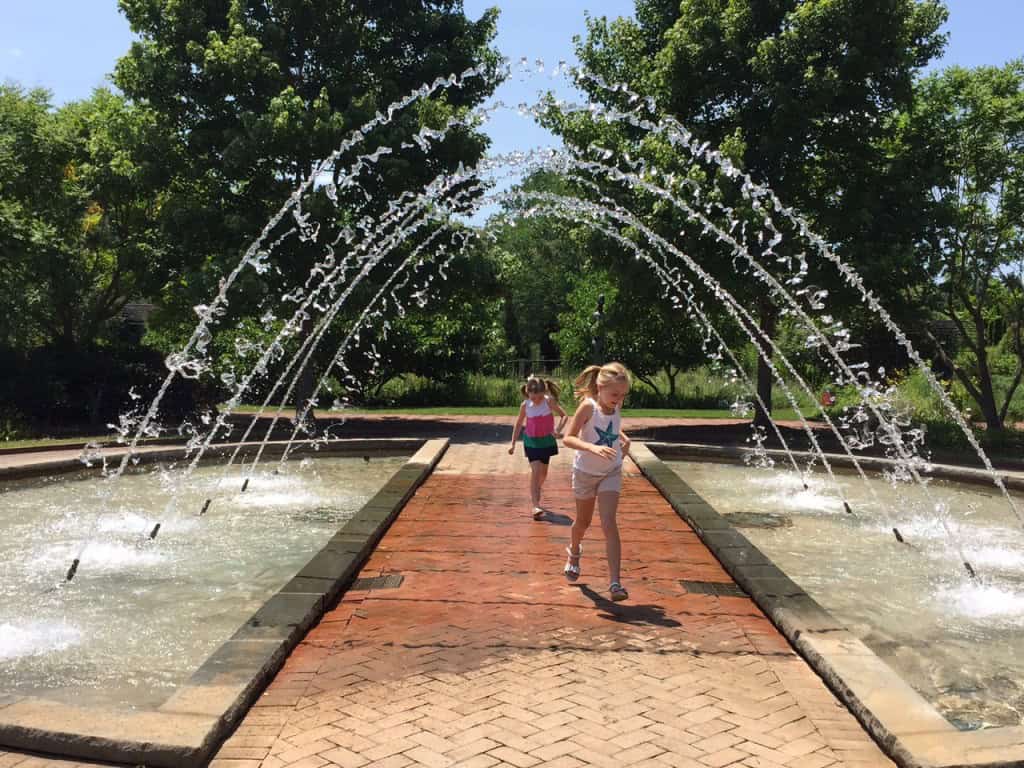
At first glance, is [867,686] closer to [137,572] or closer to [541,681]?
[541,681]

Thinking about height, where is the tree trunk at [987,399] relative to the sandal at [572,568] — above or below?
above

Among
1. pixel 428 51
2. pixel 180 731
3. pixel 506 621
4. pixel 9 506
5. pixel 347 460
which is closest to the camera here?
pixel 180 731

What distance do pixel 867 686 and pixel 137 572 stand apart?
5853mm

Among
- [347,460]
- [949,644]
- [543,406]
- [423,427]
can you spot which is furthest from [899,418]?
[949,644]

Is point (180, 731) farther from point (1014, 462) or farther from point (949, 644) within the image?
point (1014, 462)

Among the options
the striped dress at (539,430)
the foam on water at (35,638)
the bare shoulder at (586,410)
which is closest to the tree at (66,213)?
the striped dress at (539,430)

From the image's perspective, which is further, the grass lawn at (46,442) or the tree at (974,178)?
the tree at (974,178)

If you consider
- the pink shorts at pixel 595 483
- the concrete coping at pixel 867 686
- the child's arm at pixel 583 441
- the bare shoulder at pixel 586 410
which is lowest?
the concrete coping at pixel 867 686

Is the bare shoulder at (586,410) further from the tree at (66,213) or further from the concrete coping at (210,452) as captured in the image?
the tree at (66,213)

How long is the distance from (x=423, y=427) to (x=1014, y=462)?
13223 millimetres

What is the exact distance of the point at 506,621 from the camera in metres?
5.96

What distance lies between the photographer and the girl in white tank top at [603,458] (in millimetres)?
6480

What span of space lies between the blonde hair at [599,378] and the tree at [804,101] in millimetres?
12260

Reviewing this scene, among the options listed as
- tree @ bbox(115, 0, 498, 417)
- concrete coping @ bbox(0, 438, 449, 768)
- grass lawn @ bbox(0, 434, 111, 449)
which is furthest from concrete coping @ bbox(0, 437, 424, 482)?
concrete coping @ bbox(0, 438, 449, 768)
